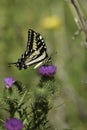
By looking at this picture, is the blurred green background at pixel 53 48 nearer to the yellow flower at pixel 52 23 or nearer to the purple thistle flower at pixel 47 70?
the yellow flower at pixel 52 23

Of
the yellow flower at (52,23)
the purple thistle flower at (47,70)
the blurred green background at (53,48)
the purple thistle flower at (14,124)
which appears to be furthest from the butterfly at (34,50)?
the yellow flower at (52,23)

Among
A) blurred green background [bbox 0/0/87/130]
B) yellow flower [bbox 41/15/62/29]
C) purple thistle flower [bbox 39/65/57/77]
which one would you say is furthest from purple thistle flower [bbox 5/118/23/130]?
yellow flower [bbox 41/15/62/29]

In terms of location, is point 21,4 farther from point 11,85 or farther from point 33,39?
point 11,85

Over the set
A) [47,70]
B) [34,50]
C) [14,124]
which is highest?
[34,50]

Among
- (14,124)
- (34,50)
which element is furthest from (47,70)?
(14,124)

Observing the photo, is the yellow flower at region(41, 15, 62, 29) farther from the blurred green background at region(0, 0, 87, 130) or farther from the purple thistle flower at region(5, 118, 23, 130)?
the purple thistle flower at region(5, 118, 23, 130)

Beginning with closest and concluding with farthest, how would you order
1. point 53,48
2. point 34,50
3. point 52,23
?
point 34,50, point 52,23, point 53,48

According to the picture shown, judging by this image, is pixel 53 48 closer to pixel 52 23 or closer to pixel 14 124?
pixel 52 23

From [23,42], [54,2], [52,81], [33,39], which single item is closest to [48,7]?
[54,2]
